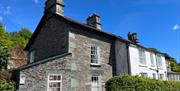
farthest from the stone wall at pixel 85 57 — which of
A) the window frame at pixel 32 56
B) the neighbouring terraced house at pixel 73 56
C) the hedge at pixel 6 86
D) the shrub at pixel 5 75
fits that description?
the window frame at pixel 32 56

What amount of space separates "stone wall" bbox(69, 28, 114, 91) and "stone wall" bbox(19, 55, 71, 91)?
0.70 m

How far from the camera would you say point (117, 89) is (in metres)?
15.9

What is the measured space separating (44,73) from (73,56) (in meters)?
3.19

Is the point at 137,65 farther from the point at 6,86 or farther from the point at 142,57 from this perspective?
the point at 6,86

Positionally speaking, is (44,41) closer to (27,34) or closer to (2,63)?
(2,63)

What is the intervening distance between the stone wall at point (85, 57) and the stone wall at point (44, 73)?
0.70m

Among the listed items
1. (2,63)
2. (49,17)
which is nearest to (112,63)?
(49,17)

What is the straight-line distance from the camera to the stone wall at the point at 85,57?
54.2 feet

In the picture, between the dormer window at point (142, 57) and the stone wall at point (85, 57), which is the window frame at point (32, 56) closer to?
the stone wall at point (85, 57)

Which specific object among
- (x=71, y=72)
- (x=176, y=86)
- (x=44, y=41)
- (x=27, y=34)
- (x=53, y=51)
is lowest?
(x=176, y=86)

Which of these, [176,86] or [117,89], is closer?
[117,89]

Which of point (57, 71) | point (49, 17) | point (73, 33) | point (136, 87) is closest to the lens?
point (57, 71)

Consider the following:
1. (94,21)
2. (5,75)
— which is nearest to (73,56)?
(5,75)

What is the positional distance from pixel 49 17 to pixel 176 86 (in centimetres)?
1552
